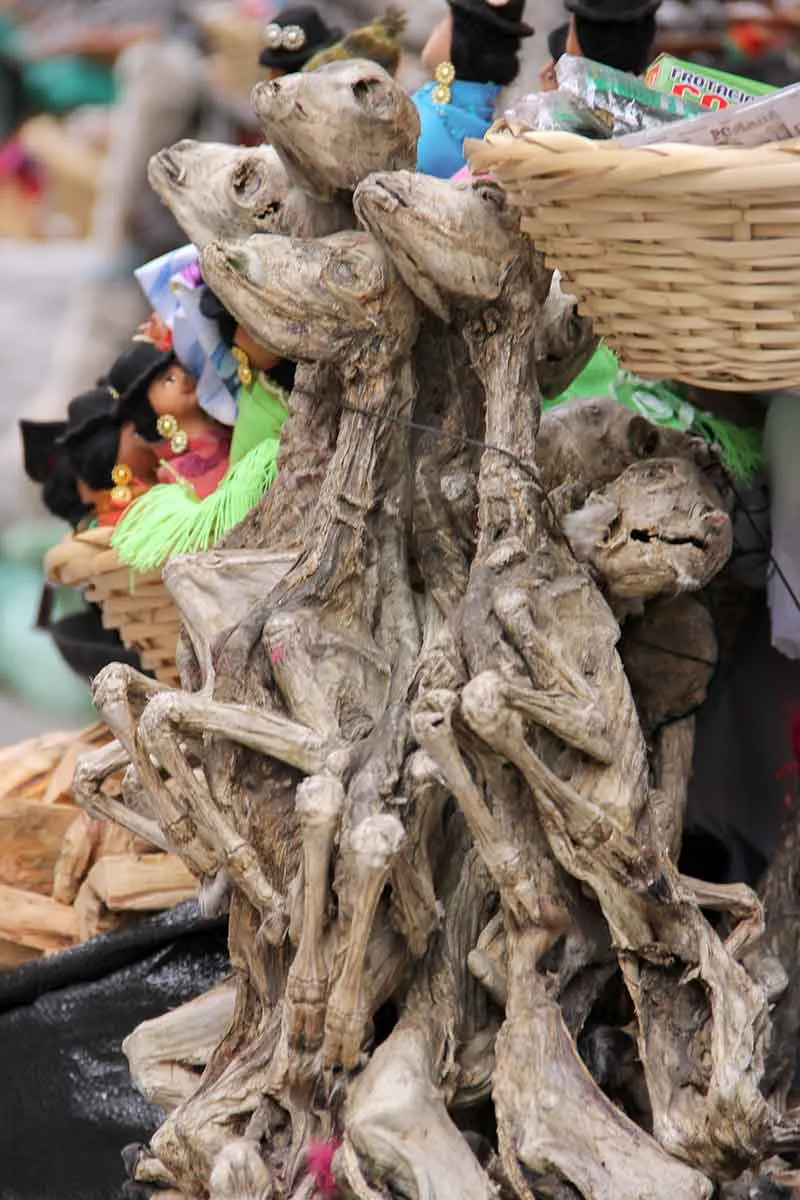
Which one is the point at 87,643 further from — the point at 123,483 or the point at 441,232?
the point at 441,232

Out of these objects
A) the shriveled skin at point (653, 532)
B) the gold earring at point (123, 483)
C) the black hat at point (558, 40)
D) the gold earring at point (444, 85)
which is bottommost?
the gold earring at point (123, 483)

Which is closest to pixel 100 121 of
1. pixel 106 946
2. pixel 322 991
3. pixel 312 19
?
pixel 312 19

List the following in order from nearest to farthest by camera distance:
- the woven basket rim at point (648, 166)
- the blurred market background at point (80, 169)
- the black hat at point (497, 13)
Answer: the woven basket rim at point (648, 166), the black hat at point (497, 13), the blurred market background at point (80, 169)

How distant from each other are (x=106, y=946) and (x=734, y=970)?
57cm

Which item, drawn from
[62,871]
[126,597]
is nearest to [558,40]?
[126,597]

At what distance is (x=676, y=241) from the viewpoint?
2.67 ft

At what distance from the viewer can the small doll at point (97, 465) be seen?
4.70 feet

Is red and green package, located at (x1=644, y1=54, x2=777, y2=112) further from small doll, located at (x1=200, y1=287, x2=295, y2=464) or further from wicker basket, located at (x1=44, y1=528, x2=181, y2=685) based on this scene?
wicker basket, located at (x1=44, y1=528, x2=181, y2=685)

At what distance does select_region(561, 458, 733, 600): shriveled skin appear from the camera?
954 millimetres

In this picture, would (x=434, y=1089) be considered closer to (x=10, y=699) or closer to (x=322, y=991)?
(x=322, y=991)

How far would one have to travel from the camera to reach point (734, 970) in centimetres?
90

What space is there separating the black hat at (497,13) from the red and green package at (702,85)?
0.63 feet

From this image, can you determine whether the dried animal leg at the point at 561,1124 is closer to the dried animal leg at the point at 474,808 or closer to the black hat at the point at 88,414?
the dried animal leg at the point at 474,808

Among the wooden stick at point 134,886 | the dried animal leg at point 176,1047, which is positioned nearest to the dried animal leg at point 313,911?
the dried animal leg at point 176,1047
